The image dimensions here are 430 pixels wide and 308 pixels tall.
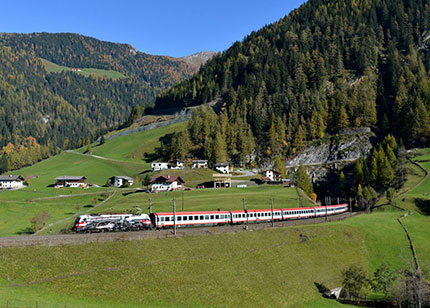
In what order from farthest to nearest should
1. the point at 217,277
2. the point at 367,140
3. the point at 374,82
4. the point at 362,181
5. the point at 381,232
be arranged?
1. the point at 374,82
2. the point at 367,140
3. the point at 362,181
4. the point at 381,232
5. the point at 217,277

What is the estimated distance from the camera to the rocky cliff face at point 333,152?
128 metres

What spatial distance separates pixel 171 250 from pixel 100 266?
354 inches

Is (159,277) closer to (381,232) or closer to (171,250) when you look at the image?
(171,250)

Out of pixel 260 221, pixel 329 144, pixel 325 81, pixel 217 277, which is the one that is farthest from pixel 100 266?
pixel 325 81

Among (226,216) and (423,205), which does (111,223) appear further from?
(423,205)

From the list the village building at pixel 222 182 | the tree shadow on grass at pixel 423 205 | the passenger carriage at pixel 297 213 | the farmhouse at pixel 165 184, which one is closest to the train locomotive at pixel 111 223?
the passenger carriage at pixel 297 213

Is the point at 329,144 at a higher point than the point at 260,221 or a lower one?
higher

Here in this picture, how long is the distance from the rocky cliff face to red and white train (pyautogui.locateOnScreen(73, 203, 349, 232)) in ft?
205

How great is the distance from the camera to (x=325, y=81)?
562ft

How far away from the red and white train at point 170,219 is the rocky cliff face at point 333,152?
205 feet

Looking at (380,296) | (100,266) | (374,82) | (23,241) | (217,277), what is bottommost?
(380,296)

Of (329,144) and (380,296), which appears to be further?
(329,144)

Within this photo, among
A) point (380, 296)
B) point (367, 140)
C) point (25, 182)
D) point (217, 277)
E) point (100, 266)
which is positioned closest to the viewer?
point (100, 266)

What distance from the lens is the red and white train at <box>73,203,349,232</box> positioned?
46.1 m
